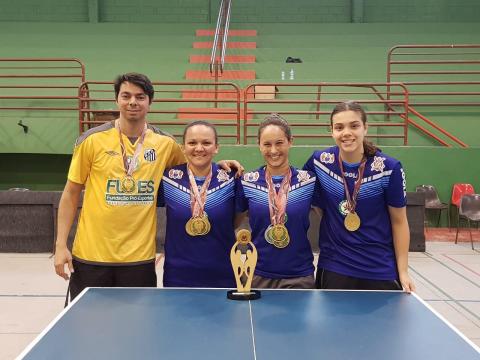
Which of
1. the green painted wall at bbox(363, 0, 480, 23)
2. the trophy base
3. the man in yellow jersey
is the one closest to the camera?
the trophy base

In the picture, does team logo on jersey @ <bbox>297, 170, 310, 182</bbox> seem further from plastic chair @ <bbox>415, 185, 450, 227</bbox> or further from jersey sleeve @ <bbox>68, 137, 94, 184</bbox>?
plastic chair @ <bbox>415, 185, 450, 227</bbox>

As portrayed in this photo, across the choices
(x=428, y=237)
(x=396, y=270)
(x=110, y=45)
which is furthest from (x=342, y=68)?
(x=396, y=270)

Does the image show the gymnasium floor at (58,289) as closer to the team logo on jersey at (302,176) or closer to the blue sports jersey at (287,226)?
the blue sports jersey at (287,226)

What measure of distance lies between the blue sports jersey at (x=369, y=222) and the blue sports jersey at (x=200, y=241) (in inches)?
21.4

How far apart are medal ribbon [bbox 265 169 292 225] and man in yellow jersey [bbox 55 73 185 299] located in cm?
63

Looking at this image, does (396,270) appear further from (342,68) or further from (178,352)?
(342,68)

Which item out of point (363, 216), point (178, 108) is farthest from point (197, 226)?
point (178, 108)

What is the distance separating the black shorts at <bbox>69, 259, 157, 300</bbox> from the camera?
2.41 metres

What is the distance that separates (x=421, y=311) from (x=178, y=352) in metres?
1.09

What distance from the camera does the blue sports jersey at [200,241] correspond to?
2.36 metres

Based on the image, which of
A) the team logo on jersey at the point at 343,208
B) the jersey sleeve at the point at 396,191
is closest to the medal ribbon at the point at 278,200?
the team logo on jersey at the point at 343,208

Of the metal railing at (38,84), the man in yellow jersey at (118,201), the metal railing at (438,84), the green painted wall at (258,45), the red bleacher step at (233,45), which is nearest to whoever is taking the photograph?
the man in yellow jersey at (118,201)

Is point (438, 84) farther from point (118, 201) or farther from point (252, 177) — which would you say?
point (118, 201)

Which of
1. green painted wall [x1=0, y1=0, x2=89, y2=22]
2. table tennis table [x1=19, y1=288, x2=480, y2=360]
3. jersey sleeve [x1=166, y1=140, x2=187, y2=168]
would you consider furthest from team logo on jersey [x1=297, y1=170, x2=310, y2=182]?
green painted wall [x1=0, y1=0, x2=89, y2=22]
